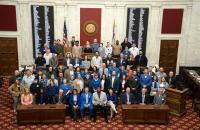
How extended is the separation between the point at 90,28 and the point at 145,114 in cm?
662

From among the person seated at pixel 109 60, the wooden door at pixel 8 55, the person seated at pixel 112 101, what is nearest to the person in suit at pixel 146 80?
the person seated at pixel 112 101

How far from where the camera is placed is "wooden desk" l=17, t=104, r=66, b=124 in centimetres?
1129

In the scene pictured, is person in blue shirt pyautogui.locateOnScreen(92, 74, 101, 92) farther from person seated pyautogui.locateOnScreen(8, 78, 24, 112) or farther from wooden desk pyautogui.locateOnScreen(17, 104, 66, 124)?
person seated pyautogui.locateOnScreen(8, 78, 24, 112)

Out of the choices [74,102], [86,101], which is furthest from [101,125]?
[74,102]

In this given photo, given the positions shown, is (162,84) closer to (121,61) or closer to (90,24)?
(121,61)

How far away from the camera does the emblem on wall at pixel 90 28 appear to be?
16500 millimetres

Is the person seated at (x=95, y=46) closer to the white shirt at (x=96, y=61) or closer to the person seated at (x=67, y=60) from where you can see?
the white shirt at (x=96, y=61)

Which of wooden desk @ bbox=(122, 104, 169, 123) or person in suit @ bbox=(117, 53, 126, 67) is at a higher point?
person in suit @ bbox=(117, 53, 126, 67)

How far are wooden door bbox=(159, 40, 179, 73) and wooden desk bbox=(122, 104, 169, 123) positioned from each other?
6028 mm

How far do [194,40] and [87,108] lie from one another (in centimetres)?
796

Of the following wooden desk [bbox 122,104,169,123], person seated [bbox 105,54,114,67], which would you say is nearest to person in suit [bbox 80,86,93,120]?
wooden desk [bbox 122,104,169,123]

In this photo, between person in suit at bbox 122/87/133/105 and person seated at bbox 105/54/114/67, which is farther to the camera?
person seated at bbox 105/54/114/67

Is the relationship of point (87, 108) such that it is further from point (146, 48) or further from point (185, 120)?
point (146, 48)

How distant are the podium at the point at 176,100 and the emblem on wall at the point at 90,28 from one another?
19.4 ft
